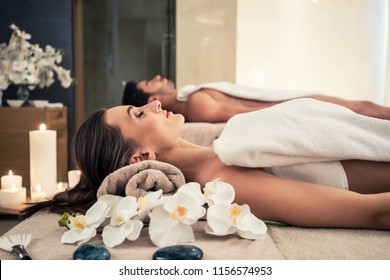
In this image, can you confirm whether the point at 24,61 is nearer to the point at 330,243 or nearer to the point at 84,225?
the point at 84,225

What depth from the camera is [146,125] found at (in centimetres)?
82

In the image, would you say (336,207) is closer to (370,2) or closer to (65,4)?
(370,2)

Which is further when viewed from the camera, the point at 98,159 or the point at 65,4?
the point at 65,4

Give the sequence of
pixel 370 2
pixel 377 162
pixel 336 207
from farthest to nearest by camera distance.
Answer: pixel 370 2
pixel 377 162
pixel 336 207

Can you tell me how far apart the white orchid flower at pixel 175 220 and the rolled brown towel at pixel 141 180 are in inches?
5.2

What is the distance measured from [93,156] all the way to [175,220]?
288 mm

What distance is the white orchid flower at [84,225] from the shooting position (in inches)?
24.6

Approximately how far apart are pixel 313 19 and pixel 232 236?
72.4 inches

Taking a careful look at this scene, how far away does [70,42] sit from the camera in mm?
2707

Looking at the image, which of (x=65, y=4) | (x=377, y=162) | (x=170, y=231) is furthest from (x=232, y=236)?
(x=65, y=4)

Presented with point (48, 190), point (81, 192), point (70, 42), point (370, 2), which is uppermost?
point (370, 2)

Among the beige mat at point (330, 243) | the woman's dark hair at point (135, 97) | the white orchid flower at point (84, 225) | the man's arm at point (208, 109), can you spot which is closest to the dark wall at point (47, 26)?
the woman's dark hair at point (135, 97)

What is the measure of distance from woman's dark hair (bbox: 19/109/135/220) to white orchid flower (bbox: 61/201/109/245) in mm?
169

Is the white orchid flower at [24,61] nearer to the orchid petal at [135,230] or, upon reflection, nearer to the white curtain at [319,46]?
the white curtain at [319,46]
